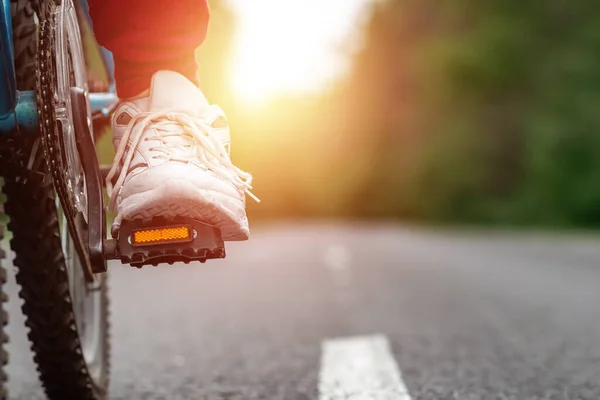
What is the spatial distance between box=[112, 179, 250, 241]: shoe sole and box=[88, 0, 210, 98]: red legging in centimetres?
32

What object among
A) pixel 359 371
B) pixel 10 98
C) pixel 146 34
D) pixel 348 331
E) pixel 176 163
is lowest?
pixel 348 331

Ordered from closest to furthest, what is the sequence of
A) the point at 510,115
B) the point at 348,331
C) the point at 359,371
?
1. the point at 359,371
2. the point at 348,331
3. the point at 510,115

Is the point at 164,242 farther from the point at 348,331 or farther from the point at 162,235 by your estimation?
the point at 348,331

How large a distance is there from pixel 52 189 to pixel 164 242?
0.44m

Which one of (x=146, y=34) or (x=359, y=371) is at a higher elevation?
(x=146, y=34)

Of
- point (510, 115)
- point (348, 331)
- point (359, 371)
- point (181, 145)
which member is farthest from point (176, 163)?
point (510, 115)

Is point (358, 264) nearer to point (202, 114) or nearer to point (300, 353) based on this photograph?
point (300, 353)

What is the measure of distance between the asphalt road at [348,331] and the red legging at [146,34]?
1.11m

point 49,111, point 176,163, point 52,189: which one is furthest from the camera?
point 52,189

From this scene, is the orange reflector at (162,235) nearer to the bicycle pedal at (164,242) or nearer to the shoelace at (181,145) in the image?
the bicycle pedal at (164,242)

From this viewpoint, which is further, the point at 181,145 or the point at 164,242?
the point at 181,145

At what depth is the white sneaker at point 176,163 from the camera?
1534mm

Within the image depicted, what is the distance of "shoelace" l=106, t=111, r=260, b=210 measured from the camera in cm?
165

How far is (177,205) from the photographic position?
60.2 inches
